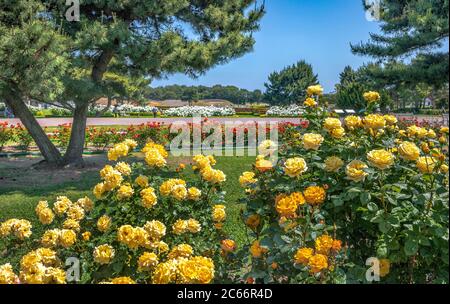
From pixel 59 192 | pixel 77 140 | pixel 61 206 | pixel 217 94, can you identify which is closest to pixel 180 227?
pixel 61 206

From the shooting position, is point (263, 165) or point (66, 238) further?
point (263, 165)

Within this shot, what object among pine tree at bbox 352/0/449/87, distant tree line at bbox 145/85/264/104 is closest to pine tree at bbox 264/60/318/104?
distant tree line at bbox 145/85/264/104

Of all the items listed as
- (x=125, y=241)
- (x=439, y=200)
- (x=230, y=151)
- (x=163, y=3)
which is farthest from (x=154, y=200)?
(x=230, y=151)

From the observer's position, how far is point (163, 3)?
28.5ft

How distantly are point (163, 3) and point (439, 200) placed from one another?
7716 millimetres

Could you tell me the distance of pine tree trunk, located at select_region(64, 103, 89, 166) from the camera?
9.68 m

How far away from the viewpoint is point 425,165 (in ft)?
7.14

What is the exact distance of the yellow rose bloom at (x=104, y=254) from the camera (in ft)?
7.20

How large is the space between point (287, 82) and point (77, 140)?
2476 inches

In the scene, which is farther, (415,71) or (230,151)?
(230,151)

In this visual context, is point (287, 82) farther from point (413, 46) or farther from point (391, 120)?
point (391, 120)

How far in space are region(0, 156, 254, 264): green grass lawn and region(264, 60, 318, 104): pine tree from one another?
5816 centimetres
